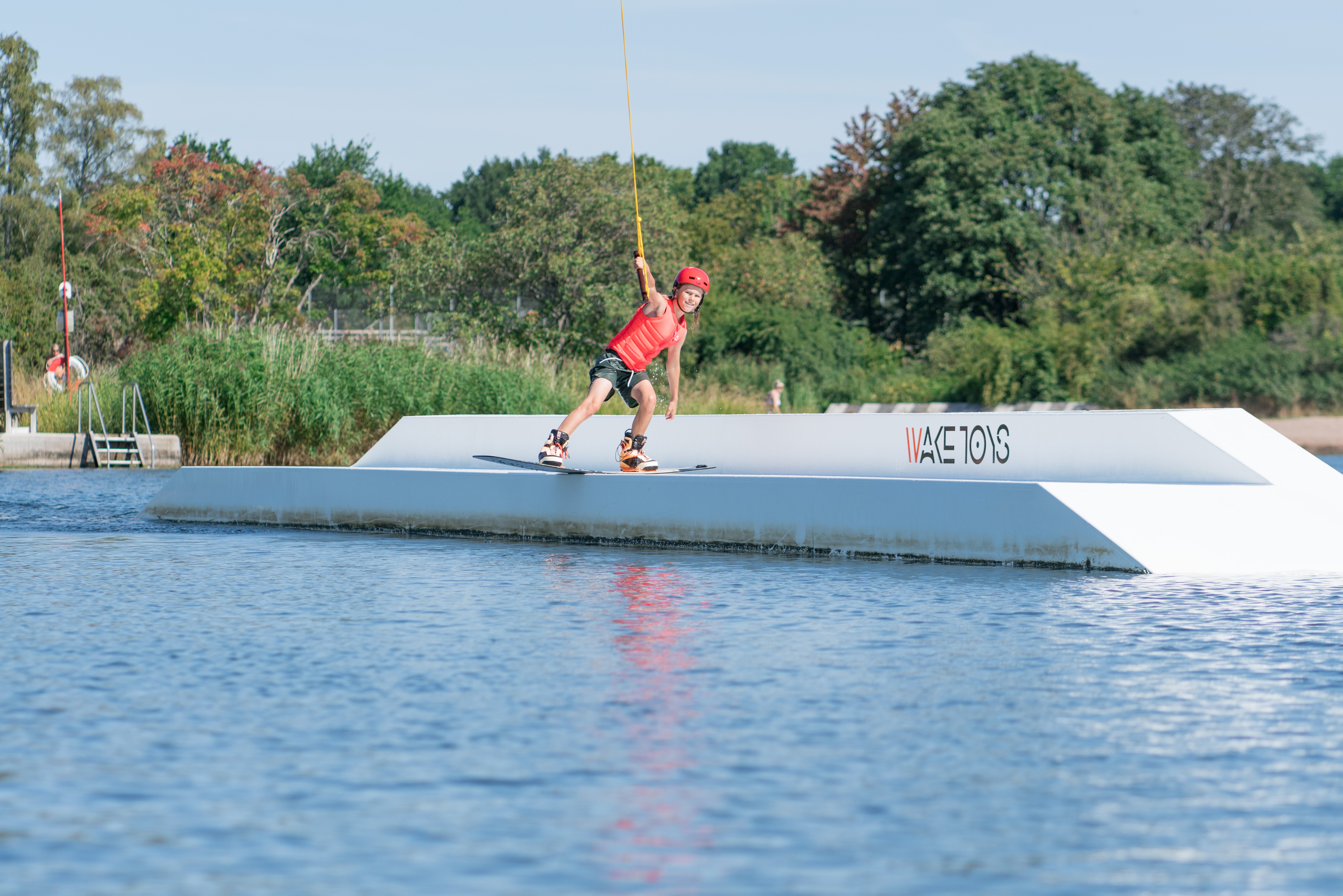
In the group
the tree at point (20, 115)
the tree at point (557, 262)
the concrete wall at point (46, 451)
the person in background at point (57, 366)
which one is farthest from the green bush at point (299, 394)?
the tree at point (20, 115)

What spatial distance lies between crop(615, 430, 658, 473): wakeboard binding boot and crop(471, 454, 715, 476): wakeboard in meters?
0.06

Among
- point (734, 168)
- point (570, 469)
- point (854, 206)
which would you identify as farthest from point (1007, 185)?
point (734, 168)

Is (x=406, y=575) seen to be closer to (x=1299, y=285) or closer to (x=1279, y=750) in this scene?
(x=1279, y=750)

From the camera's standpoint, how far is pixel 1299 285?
36.8 metres

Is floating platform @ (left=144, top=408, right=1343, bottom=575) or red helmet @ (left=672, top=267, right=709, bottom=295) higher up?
red helmet @ (left=672, top=267, right=709, bottom=295)

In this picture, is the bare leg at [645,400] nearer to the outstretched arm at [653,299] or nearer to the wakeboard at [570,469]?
the wakeboard at [570,469]

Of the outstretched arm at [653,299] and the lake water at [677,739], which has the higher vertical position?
the outstretched arm at [653,299]

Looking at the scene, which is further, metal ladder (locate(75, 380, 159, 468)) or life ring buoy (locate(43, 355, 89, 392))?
life ring buoy (locate(43, 355, 89, 392))

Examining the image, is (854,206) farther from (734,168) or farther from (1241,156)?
(734,168)

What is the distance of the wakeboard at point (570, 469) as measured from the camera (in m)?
12.9

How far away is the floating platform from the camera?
10.3 m

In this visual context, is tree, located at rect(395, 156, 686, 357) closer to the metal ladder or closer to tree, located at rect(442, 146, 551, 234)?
the metal ladder

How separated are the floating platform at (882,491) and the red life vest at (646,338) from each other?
95 cm

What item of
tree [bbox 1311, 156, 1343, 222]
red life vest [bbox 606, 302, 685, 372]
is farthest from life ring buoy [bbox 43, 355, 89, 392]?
tree [bbox 1311, 156, 1343, 222]
